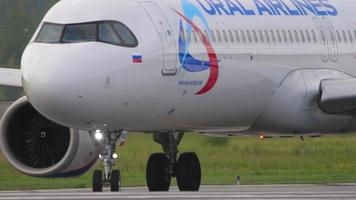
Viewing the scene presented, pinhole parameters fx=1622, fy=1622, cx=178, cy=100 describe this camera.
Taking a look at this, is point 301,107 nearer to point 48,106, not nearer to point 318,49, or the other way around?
point 318,49

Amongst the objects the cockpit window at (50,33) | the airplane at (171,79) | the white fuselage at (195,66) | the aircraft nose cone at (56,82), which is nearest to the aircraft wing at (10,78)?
the airplane at (171,79)

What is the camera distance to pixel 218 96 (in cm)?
2802

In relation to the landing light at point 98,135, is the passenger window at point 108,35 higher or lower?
higher

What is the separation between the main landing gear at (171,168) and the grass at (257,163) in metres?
4.72

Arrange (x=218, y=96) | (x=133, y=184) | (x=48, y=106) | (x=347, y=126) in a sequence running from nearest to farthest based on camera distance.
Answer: (x=48, y=106)
(x=218, y=96)
(x=347, y=126)
(x=133, y=184)

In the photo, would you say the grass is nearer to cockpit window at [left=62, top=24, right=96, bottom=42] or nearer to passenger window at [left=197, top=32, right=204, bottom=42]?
passenger window at [left=197, top=32, right=204, bottom=42]

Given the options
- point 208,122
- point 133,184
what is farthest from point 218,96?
point 133,184

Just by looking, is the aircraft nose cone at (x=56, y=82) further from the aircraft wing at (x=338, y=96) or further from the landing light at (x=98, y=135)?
the aircraft wing at (x=338, y=96)

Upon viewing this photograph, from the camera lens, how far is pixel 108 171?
26.0 metres

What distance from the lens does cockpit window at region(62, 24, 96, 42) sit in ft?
86.0

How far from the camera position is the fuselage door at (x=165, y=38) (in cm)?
2688

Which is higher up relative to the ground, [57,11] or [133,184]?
[57,11]

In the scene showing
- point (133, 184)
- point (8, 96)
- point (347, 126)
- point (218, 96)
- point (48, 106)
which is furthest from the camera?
point (8, 96)

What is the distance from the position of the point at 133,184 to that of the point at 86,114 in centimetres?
921
